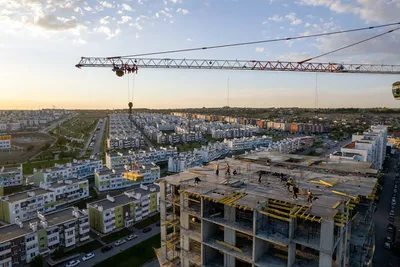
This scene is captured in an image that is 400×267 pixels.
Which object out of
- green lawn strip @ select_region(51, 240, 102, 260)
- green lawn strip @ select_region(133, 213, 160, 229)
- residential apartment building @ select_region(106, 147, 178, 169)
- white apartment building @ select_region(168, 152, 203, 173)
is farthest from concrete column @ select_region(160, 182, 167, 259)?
residential apartment building @ select_region(106, 147, 178, 169)

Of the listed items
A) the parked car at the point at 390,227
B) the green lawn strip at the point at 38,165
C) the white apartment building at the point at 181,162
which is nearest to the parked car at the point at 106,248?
the white apartment building at the point at 181,162

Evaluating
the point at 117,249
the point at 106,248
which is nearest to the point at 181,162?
the point at 117,249

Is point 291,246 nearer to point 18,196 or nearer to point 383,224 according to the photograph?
point 383,224

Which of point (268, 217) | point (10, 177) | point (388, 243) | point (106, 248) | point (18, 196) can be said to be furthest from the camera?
point (10, 177)

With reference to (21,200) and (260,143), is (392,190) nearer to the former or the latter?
(260,143)

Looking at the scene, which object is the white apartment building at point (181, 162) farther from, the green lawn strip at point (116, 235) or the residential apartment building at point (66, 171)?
the green lawn strip at point (116, 235)
